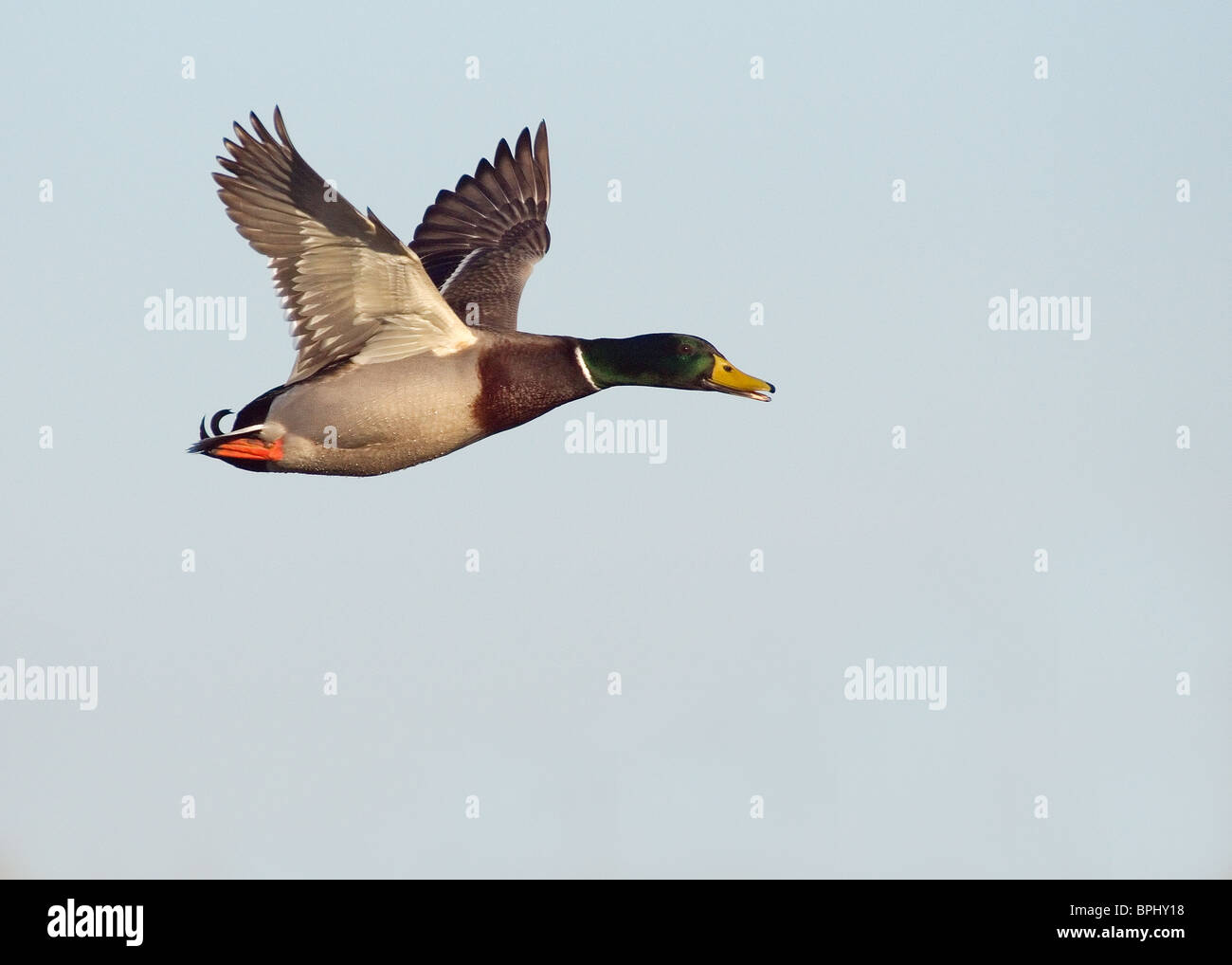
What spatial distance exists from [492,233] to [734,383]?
4.37m

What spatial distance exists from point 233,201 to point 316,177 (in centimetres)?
82

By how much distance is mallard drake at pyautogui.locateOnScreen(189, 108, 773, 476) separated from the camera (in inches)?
539

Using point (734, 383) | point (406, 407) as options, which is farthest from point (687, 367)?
point (406, 407)

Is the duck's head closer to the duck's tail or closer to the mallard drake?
the mallard drake

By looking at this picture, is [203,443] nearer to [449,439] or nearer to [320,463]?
[320,463]

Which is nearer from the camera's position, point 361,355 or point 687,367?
point 361,355

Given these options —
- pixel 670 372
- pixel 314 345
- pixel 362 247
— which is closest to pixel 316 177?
pixel 362 247

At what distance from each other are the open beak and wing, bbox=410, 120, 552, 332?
285 centimetres

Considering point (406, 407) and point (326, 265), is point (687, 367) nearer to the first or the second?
point (406, 407)

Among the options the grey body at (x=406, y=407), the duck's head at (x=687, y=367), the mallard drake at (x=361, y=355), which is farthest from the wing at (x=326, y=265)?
the duck's head at (x=687, y=367)

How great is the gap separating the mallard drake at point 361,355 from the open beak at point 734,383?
27.2 inches

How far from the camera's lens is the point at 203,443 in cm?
1398

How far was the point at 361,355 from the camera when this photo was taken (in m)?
14.4
